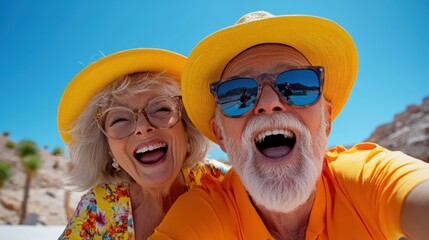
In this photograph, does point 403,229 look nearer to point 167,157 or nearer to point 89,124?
point 167,157

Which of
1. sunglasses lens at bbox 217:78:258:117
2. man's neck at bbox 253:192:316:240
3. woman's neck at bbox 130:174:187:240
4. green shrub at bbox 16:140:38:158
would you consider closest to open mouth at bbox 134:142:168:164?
woman's neck at bbox 130:174:187:240

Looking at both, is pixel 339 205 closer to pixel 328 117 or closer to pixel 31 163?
pixel 328 117

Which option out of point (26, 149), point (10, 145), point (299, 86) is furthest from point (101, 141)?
point (10, 145)

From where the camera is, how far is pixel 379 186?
1763mm

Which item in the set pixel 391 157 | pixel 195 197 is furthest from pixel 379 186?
pixel 195 197

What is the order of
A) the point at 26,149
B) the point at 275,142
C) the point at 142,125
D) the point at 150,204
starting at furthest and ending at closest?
the point at 26,149 → the point at 150,204 → the point at 142,125 → the point at 275,142

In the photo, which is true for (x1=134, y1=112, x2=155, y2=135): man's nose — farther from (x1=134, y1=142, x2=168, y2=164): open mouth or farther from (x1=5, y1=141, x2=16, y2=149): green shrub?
(x1=5, y1=141, x2=16, y2=149): green shrub

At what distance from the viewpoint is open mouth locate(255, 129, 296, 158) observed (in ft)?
6.86

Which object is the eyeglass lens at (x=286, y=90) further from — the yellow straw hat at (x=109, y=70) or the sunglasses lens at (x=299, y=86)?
the yellow straw hat at (x=109, y=70)

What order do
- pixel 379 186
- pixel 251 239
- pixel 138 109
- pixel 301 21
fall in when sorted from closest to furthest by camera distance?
pixel 379 186 → pixel 251 239 → pixel 301 21 → pixel 138 109

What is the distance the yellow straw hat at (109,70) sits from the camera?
2771 mm

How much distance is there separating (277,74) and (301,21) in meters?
0.37

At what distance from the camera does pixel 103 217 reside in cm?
277

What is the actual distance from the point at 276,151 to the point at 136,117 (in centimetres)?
114
